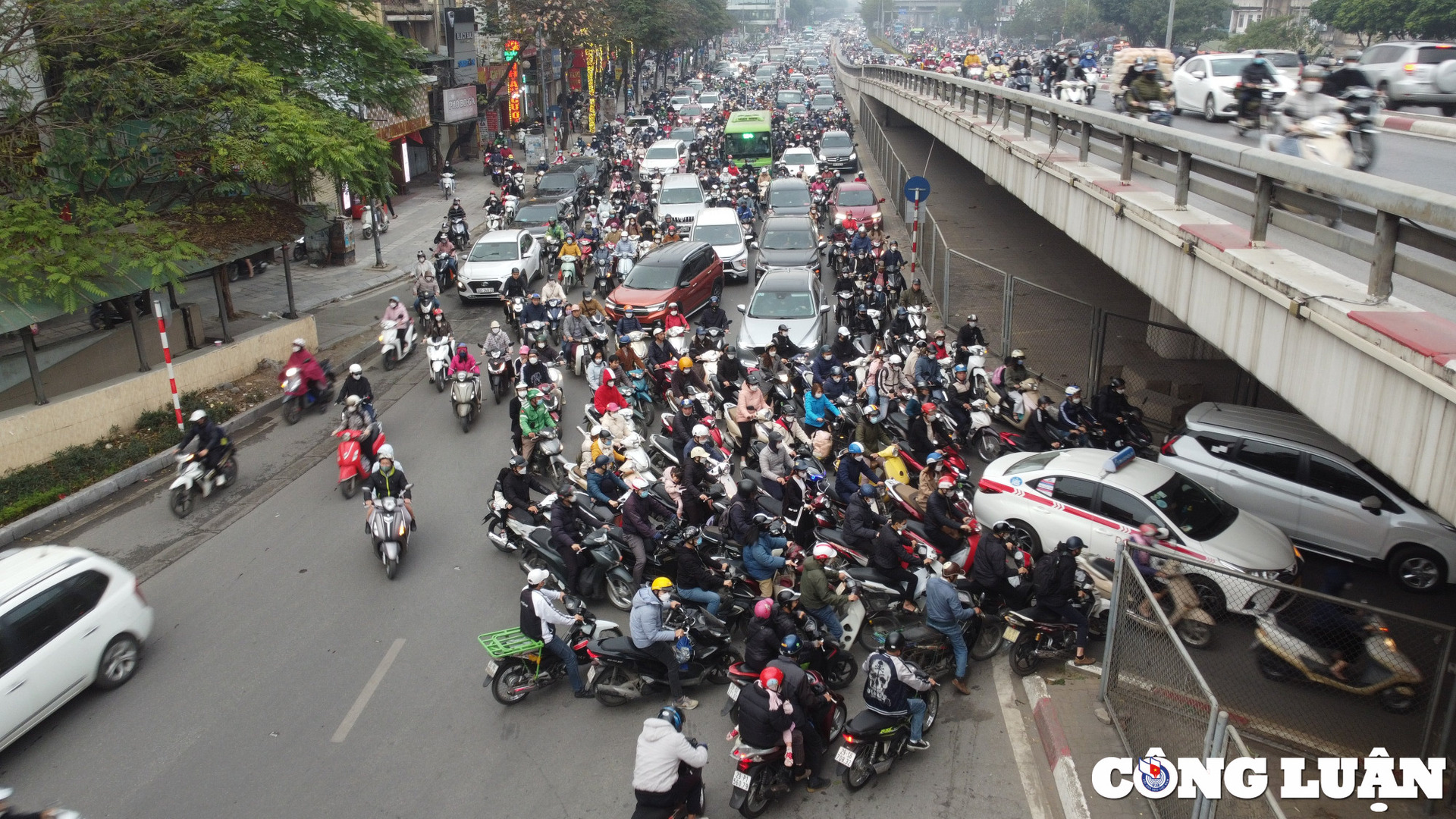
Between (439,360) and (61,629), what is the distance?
1001 centimetres

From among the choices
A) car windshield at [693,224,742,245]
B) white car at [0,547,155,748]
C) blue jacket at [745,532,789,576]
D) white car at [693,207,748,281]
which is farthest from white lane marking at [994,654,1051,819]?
car windshield at [693,224,742,245]

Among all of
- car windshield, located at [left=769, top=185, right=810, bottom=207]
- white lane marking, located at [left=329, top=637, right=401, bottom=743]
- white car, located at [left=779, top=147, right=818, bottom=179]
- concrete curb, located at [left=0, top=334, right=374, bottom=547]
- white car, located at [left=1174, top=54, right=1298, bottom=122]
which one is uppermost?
white car, located at [left=1174, top=54, right=1298, bottom=122]

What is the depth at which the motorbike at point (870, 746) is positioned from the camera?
798cm

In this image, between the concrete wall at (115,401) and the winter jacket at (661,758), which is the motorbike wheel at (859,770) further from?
→ the concrete wall at (115,401)

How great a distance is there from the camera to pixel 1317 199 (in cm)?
866

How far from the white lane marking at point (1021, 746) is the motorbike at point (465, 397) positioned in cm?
985

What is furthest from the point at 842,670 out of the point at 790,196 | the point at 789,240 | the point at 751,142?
the point at 751,142

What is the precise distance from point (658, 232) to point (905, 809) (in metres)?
21.7

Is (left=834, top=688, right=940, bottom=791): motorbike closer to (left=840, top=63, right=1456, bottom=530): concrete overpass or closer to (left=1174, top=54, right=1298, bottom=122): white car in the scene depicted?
(left=840, top=63, right=1456, bottom=530): concrete overpass

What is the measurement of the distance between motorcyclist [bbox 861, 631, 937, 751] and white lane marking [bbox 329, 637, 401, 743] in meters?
4.59

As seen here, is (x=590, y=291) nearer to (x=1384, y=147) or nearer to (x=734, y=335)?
(x=734, y=335)

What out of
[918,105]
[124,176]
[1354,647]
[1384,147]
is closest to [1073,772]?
[1354,647]

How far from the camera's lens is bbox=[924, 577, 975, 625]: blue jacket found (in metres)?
9.15

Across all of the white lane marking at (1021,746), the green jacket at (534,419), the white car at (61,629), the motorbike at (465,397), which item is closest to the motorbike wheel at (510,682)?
the white car at (61,629)
